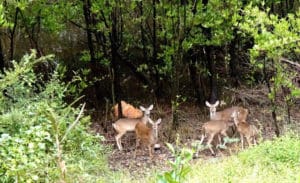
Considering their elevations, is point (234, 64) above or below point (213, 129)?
above

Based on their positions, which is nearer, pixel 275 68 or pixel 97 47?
pixel 275 68

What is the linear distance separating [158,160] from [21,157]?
509 cm

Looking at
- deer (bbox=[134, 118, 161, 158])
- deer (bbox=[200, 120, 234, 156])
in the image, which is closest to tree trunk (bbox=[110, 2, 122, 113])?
deer (bbox=[134, 118, 161, 158])

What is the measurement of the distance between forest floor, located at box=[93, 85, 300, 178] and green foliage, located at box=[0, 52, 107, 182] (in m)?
1.31

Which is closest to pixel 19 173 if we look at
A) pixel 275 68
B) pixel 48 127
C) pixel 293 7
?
pixel 48 127

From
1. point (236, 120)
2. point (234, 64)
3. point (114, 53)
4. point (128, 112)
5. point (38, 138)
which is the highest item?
point (38, 138)

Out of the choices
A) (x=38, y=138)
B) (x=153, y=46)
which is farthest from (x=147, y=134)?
(x=38, y=138)

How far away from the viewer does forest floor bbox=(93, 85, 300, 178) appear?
9.73 meters

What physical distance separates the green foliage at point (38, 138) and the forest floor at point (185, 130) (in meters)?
1.31

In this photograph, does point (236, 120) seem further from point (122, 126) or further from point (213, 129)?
point (122, 126)

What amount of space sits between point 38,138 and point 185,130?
6077mm

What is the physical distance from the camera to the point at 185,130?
1119 centimetres

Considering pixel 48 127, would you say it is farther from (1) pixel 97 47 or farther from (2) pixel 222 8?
(1) pixel 97 47

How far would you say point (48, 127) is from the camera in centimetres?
583
